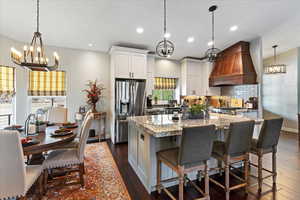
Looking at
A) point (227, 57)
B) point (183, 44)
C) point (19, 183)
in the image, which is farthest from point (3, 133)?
point (227, 57)

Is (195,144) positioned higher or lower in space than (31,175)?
higher

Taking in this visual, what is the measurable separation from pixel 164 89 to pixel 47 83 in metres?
3.91

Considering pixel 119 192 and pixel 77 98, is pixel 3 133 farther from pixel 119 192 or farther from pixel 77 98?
pixel 77 98

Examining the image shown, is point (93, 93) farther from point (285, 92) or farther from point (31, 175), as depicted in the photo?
point (285, 92)

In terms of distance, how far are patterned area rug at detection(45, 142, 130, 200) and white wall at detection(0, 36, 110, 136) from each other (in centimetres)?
207

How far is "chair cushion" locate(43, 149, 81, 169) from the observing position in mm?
1949

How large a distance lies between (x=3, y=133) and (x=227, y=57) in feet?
19.1

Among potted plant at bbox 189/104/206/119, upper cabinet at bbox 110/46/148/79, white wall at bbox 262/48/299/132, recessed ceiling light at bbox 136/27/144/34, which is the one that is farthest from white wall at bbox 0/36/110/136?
white wall at bbox 262/48/299/132

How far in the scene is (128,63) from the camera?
422cm

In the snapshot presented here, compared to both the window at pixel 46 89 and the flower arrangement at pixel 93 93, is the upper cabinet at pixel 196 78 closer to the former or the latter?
the flower arrangement at pixel 93 93

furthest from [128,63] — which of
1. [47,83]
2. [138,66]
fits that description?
[47,83]

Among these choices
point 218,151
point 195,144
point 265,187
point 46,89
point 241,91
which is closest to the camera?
point 195,144

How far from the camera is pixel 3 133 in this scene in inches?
48.7

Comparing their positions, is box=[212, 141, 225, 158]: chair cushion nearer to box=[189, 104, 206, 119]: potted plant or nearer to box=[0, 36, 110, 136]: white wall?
box=[189, 104, 206, 119]: potted plant
